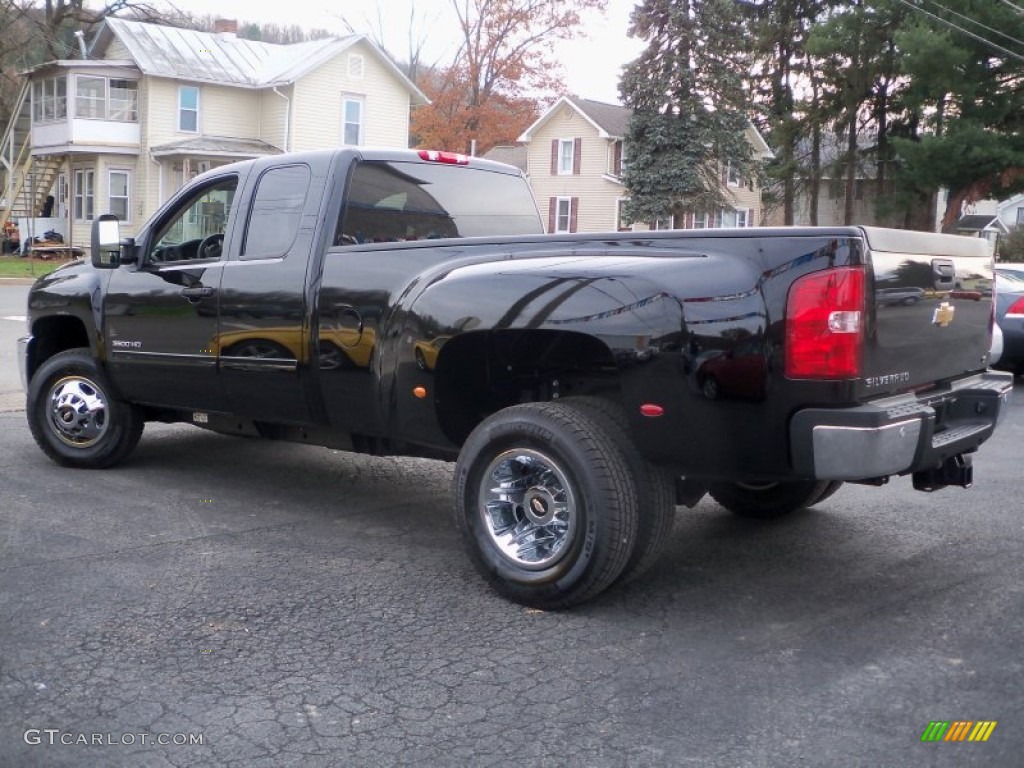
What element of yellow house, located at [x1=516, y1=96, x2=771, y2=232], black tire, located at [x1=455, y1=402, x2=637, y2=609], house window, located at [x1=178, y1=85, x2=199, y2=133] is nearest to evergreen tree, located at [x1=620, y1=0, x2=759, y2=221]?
yellow house, located at [x1=516, y1=96, x2=771, y2=232]

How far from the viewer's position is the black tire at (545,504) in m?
Result: 4.55

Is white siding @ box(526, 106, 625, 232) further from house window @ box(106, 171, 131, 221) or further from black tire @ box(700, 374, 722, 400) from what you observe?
black tire @ box(700, 374, 722, 400)

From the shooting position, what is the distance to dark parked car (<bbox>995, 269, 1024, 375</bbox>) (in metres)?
13.1

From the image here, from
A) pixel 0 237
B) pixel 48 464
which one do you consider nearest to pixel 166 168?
pixel 0 237

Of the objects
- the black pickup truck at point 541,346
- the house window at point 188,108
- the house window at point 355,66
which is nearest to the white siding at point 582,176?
the house window at point 355,66

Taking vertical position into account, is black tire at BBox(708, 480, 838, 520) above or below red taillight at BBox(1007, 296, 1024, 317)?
below

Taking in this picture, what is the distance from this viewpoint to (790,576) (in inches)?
211

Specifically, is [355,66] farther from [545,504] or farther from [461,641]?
[461,641]

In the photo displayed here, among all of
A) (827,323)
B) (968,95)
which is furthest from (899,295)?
(968,95)

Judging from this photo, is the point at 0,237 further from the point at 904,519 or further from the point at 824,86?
the point at 904,519

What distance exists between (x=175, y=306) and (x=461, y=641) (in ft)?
9.96

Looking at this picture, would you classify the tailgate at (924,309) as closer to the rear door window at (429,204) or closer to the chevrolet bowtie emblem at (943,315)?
the chevrolet bowtie emblem at (943,315)

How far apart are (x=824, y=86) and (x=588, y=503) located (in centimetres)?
4594

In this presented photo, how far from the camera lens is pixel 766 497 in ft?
20.6
